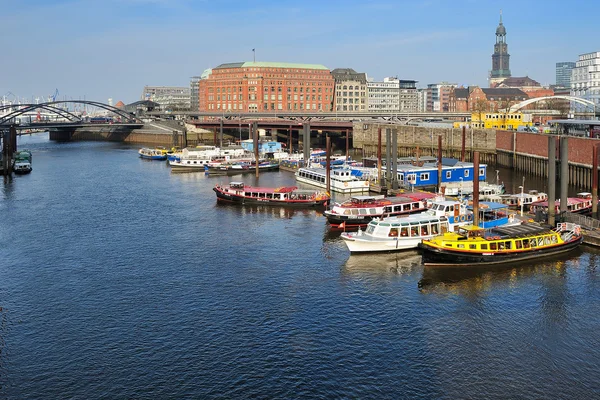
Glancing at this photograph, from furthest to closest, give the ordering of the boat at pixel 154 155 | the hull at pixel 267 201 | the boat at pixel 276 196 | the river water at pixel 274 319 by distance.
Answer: the boat at pixel 154 155 < the boat at pixel 276 196 < the hull at pixel 267 201 < the river water at pixel 274 319

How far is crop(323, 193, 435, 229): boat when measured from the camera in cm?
6106

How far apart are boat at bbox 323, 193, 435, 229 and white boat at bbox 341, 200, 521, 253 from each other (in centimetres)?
654

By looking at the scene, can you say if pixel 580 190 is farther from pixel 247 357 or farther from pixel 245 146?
pixel 245 146

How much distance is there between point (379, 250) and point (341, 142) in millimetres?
118770

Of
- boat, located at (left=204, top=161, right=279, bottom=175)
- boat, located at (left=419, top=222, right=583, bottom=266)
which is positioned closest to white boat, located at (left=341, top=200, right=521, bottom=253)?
boat, located at (left=419, top=222, right=583, bottom=266)

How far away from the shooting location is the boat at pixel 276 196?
72688mm

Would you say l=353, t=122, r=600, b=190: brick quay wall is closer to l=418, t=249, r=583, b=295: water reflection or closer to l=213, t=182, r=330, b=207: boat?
l=213, t=182, r=330, b=207: boat

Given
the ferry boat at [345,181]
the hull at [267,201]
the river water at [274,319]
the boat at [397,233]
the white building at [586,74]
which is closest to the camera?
the river water at [274,319]

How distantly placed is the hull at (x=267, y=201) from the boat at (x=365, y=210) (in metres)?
9.72

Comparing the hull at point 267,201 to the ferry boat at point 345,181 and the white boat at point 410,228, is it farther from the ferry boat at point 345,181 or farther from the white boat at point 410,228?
the white boat at point 410,228

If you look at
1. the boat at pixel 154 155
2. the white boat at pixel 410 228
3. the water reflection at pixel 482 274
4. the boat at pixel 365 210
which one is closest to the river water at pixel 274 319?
the water reflection at pixel 482 274

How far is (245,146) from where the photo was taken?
146m

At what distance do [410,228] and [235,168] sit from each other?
59554mm

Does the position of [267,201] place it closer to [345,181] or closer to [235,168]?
[345,181]
